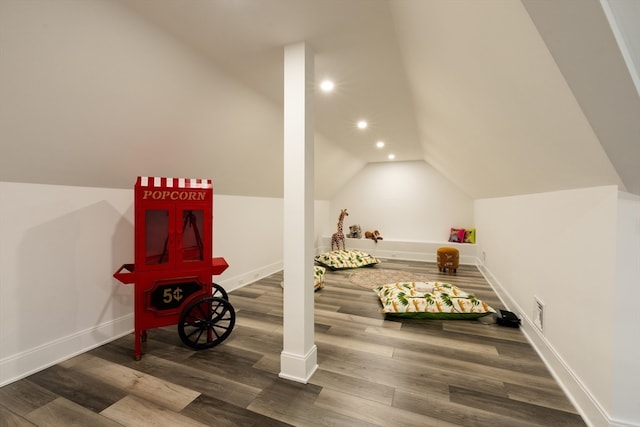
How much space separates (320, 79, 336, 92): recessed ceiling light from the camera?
2.43 meters

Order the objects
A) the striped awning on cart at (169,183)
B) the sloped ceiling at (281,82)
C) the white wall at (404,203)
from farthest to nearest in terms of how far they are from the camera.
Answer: the white wall at (404,203)
the striped awning on cart at (169,183)
the sloped ceiling at (281,82)

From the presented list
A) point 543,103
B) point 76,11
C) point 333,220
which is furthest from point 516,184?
point 333,220

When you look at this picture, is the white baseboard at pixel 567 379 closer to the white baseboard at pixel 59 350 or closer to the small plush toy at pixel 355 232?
the white baseboard at pixel 59 350

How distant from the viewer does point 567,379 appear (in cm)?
160

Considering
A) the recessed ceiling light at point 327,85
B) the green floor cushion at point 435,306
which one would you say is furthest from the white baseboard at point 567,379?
the recessed ceiling light at point 327,85

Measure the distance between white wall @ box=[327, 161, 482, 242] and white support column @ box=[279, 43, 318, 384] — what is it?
494cm

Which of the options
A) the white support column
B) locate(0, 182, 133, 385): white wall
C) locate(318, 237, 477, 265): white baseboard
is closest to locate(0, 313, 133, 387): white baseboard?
locate(0, 182, 133, 385): white wall

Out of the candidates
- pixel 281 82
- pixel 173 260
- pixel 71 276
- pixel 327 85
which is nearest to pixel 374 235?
pixel 327 85

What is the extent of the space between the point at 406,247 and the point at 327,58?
187 inches

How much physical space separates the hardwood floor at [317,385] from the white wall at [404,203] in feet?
12.6

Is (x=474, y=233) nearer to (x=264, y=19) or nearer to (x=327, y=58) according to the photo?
(x=327, y=58)

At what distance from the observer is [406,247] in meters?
5.84

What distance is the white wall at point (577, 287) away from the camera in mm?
1260

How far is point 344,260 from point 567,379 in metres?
3.56
